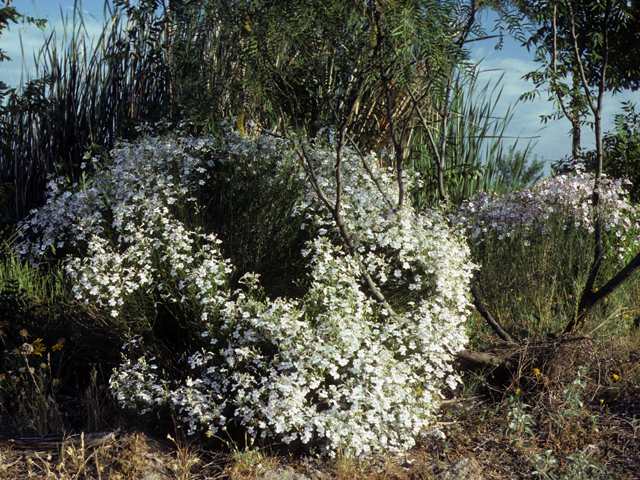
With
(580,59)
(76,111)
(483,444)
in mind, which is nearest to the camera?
(483,444)

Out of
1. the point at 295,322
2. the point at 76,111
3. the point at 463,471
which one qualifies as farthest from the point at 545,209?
the point at 76,111

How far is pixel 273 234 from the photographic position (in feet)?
11.7

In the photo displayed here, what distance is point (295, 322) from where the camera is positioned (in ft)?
8.50

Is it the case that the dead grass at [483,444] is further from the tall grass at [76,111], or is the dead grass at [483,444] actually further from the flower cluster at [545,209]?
the tall grass at [76,111]

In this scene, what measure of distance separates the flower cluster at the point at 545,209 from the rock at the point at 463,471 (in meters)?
2.31

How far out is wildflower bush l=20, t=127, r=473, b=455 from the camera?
254cm

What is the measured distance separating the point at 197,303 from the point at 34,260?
212cm

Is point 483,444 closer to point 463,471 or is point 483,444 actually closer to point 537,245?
point 463,471

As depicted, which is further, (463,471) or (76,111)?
(76,111)

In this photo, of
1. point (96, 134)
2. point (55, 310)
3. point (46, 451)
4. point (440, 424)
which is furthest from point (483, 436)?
point (96, 134)

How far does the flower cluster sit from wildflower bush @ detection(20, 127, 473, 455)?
Result: 122 cm

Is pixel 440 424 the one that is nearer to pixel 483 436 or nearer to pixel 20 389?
pixel 483 436

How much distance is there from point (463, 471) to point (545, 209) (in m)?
2.95

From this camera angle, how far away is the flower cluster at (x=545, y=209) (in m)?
4.69
